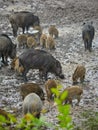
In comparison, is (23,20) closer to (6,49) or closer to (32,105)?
(6,49)

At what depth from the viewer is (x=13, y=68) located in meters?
11.8

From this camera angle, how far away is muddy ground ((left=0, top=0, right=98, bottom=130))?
9.52m

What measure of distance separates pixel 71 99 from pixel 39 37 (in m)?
7.26

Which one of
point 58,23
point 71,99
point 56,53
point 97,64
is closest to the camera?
point 71,99

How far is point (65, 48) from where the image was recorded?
1465 centimetres

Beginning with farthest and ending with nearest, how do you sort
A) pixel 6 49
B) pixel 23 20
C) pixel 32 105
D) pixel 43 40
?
pixel 23 20, pixel 43 40, pixel 6 49, pixel 32 105

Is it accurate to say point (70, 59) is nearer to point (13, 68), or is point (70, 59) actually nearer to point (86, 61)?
point (86, 61)

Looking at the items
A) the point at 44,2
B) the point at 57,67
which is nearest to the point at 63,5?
→ the point at 44,2

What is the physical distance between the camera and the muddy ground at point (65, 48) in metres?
9.52

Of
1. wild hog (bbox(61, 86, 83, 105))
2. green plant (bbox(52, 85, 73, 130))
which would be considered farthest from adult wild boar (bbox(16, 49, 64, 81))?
green plant (bbox(52, 85, 73, 130))

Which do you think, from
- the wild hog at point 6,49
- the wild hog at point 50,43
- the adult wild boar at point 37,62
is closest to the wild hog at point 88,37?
the wild hog at point 50,43

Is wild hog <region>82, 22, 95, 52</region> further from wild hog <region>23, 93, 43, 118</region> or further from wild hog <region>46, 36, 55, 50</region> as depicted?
wild hog <region>23, 93, 43, 118</region>

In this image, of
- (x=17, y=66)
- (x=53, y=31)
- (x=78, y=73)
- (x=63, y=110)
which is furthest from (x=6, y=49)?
(x=63, y=110)

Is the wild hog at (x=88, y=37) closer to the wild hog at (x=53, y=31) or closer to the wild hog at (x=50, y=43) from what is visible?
the wild hog at (x=50, y=43)
